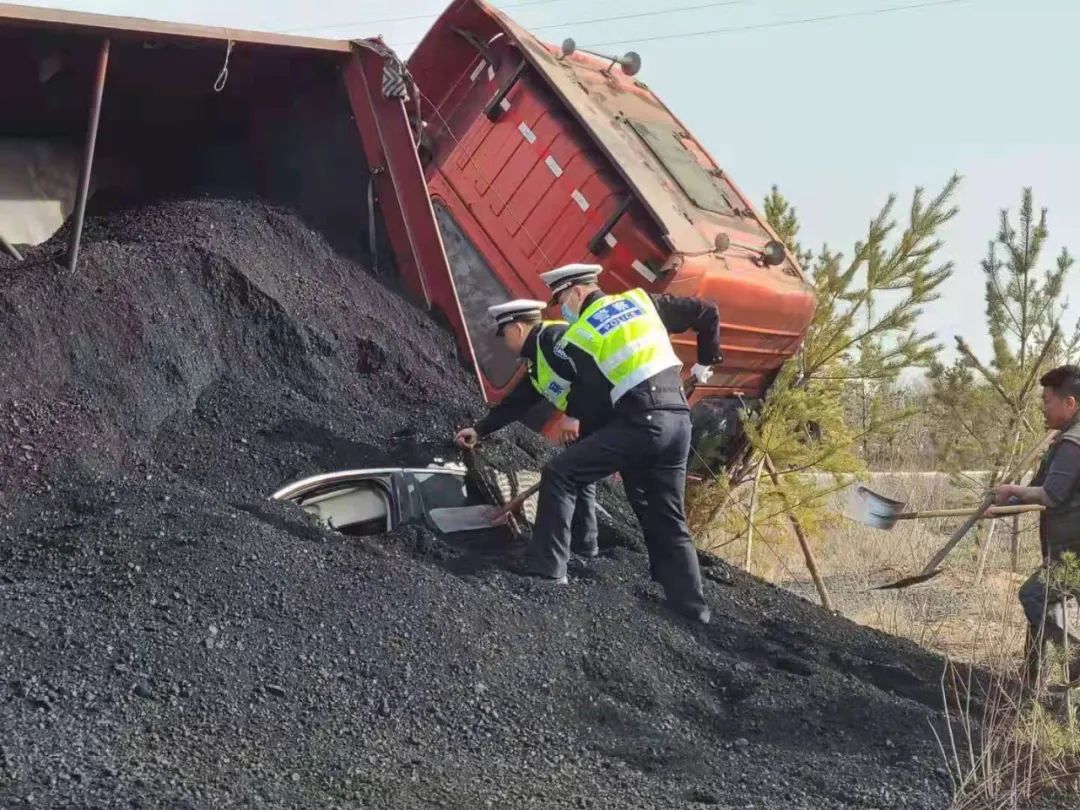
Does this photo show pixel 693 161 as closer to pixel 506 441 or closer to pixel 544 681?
pixel 506 441

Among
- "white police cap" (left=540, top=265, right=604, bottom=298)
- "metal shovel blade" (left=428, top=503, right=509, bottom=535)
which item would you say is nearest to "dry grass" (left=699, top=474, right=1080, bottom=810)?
"metal shovel blade" (left=428, top=503, right=509, bottom=535)

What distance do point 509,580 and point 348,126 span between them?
269 cm

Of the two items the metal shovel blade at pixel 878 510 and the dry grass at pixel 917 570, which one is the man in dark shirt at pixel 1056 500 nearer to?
the dry grass at pixel 917 570

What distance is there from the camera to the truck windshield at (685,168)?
252 inches

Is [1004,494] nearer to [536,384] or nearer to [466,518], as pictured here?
[536,384]

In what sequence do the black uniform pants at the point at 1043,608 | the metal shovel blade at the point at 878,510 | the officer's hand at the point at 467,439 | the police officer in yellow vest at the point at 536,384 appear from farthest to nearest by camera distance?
the metal shovel blade at the point at 878,510 → the officer's hand at the point at 467,439 → the police officer in yellow vest at the point at 536,384 → the black uniform pants at the point at 1043,608

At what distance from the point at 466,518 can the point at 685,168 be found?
104 inches

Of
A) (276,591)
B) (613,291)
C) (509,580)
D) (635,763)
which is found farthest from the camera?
(613,291)


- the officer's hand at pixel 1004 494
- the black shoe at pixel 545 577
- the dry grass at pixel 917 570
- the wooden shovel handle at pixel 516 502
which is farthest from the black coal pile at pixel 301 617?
the dry grass at pixel 917 570

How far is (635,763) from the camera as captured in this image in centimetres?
332

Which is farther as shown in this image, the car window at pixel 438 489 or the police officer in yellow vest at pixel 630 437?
the car window at pixel 438 489

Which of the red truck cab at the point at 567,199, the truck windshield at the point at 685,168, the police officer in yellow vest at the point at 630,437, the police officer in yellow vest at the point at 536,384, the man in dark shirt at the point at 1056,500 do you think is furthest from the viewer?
the truck windshield at the point at 685,168

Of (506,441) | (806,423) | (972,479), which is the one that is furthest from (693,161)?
(972,479)

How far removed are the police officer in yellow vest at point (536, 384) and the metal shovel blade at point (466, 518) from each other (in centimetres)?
28
